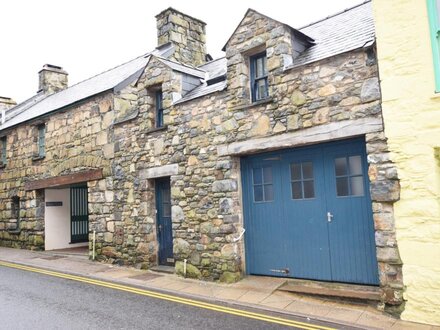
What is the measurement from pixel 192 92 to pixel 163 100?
2.48 feet

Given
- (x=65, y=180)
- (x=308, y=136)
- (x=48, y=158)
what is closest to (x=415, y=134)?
(x=308, y=136)

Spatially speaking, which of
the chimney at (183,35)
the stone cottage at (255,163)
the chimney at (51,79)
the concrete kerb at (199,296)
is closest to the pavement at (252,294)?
the concrete kerb at (199,296)

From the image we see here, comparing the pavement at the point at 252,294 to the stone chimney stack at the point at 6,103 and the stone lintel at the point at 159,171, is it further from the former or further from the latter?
the stone chimney stack at the point at 6,103

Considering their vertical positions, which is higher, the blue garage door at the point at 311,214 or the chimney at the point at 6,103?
the chimney at the point at 6,103

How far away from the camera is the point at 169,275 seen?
8.62 metres

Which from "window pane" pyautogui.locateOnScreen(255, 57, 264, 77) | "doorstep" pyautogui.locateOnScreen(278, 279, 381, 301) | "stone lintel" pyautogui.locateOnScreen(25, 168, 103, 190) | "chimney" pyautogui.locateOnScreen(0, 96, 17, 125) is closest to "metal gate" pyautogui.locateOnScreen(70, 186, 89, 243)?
"stone lintel" pyautogui.locateOnScreen(25, 168, 103, 190)

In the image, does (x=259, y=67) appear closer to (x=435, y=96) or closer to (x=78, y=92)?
(x=435, y=96)

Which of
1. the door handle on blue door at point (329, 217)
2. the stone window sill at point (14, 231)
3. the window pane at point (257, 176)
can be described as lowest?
the stone window sill at point (14, 231)

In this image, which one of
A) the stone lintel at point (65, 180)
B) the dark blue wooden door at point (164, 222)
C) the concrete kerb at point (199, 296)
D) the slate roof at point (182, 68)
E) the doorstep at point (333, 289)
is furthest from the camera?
the stone lintel at point (65, 180)

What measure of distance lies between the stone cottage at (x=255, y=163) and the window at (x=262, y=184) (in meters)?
0.03

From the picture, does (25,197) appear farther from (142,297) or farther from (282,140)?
(282,140)

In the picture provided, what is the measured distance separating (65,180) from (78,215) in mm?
3727

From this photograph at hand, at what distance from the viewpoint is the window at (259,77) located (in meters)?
7.62

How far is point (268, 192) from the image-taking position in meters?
7.55
